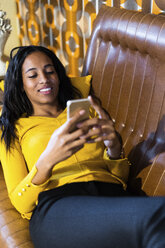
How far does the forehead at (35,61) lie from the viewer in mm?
1280

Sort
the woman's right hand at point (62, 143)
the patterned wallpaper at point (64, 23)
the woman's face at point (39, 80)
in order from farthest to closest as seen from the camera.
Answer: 1. the patterned wallpaper at point (64, 23)
2. the woman's face at point (39, 80)
3. the woman's right hand at point (62, 143)

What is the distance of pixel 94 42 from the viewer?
152 cm

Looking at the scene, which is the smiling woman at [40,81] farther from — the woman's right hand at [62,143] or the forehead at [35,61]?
the woman's right hand at [62,143]

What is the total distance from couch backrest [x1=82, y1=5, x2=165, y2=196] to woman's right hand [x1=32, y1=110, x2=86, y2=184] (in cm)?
31

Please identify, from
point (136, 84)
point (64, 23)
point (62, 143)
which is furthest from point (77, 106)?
point (64, 23)

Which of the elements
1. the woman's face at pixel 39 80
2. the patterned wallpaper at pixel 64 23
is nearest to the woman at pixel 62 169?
the woman's face at pixel 39 80

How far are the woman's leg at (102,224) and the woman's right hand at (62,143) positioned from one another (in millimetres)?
129

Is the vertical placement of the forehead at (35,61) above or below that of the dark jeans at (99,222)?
above

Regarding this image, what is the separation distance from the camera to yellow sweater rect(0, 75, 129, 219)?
3.58ft

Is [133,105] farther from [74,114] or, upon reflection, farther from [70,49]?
[70,49]

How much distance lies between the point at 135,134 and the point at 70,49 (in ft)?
3.79

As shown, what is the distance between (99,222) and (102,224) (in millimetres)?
11

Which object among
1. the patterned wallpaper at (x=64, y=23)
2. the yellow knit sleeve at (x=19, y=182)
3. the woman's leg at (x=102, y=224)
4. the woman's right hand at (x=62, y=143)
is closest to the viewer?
the woman's leg at (x=102, y=224)

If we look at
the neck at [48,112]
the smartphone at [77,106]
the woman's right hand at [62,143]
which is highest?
the smartphone at [77,106]
